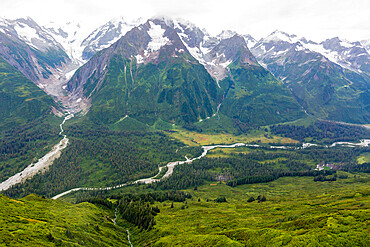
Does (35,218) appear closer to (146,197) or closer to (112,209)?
(112,209)

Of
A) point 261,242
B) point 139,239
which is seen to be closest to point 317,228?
point 261,242

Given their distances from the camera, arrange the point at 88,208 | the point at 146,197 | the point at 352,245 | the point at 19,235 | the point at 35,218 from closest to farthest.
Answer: the point at 352,245
the point at 19,235
the point at 35,218
the point at 88,208
the point at 146,197

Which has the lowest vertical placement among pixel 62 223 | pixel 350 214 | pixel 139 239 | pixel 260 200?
A: pixel 260 200

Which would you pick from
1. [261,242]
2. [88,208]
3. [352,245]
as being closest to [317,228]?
[352,245]

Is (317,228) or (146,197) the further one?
(146,197)

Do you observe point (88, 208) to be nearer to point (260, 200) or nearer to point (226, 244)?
point (226, 244)

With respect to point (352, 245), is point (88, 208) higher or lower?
lower

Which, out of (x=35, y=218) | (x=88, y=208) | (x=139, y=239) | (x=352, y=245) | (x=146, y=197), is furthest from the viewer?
(x=146, y=197)
